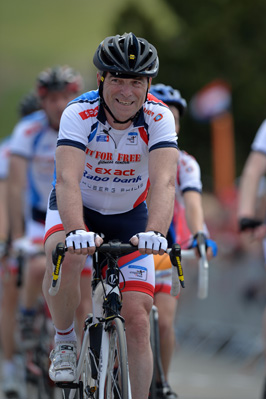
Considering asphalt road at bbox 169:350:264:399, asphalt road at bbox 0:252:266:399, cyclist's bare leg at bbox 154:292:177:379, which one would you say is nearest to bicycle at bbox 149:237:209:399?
cyclist's bare leg at bbox 154:292:177:379

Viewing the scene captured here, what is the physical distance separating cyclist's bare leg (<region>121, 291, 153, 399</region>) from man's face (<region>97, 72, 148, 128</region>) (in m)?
1.10

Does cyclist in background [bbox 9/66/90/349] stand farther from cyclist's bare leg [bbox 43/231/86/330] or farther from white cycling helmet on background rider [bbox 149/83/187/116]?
cyclist's bare leg [bbox 43/231/86/330]

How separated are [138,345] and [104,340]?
0.25m

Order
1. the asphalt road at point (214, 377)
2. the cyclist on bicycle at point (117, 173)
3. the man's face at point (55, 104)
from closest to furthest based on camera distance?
the cyclist on bicycle at point (117, 173) < the man's face at point (55, 104) < the asphalt road at point (214, 377)

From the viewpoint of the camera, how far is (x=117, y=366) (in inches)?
212

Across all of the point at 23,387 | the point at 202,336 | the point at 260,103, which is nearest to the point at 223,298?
the point at 202,336

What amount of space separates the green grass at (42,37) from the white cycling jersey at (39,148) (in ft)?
337

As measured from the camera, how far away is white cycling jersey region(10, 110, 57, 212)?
8.95 metres

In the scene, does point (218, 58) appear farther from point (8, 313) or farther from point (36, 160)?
point (36, 160)

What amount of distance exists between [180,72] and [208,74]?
1600 mm

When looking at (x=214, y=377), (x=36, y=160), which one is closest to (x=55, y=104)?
(x=36, y=160)

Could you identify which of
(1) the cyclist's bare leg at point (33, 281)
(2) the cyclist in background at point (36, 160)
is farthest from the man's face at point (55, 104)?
(1) the cyclist's bare leg at point (33, 281)

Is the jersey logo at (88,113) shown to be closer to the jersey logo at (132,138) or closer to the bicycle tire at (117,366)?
the jersey logo at (132,138)

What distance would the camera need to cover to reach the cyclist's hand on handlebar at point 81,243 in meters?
5.06
